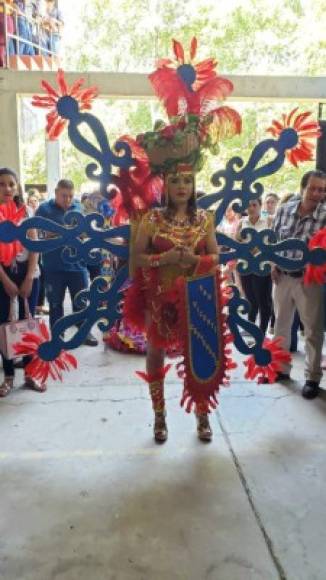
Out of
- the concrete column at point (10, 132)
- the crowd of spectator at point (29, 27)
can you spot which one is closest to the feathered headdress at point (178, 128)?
the concrete column at point (10, 132)

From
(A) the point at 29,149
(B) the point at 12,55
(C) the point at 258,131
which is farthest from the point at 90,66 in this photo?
(B) the point at 12,55

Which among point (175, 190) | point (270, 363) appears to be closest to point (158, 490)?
point (270, 363)

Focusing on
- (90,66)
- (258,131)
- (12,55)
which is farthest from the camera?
(90,66)

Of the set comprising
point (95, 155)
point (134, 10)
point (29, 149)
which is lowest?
point (95, 155)

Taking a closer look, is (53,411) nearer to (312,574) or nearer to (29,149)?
(312,574)

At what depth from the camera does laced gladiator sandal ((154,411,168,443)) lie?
97.7 inches

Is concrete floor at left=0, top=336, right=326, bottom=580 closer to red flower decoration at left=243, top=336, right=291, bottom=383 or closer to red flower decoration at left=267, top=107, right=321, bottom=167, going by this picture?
red flower decoration at left=243, top=336, right=291, bottom=383

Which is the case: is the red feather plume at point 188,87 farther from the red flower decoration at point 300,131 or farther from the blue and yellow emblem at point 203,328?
the blue and yellow emblem at point 203,328

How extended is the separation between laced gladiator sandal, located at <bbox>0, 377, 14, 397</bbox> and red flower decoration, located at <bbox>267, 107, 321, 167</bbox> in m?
2.27

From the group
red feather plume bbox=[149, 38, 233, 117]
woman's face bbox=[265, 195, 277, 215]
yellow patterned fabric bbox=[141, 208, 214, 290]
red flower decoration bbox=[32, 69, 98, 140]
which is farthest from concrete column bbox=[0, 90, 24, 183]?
yellow patterned fabric bbox=[141, 208, 214, 290]

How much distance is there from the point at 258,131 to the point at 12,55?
243 inches

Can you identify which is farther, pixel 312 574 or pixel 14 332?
pixel 14 332

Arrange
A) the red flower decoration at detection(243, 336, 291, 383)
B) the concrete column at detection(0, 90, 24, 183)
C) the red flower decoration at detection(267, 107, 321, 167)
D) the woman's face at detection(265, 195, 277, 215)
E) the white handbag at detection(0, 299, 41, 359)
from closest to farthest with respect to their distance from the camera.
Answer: the red flower decoration at detection(267, 107, 321, 167) → the red flower decoration at detection(243, 336, 291, 383) → the white handbag at detection(0, 299, 41, 359) → the woman's face at detection(265, 195, 277, 215) → the concrete column at detection(0, 90, 24, 183)

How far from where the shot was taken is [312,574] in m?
1.62
